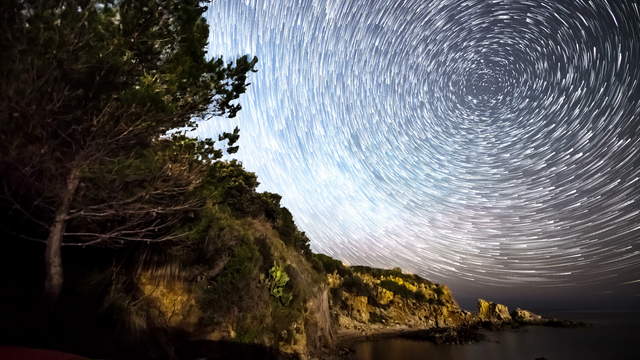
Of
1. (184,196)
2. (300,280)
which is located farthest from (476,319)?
(184,196)

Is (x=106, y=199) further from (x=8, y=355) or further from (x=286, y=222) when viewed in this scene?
(x=286, y=222)

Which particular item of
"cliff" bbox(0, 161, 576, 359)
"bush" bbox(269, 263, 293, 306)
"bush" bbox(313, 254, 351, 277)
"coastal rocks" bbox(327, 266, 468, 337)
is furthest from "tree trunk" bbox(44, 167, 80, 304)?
"bush" bbox(313, 254, 351, 277)

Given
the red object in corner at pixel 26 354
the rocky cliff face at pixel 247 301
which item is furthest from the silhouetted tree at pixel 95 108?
the rocky cliff face at pixel 247 301

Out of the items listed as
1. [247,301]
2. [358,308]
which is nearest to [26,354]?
[247,301]

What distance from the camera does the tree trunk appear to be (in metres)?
8.20

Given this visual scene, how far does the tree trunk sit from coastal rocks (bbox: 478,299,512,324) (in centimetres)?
11343

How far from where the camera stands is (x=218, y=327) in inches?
632

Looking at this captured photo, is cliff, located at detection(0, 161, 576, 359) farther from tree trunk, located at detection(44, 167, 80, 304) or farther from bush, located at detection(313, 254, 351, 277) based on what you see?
bush, located at detection(313, 254, 351, 277)

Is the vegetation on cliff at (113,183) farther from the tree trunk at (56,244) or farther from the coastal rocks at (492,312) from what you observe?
the coastal rocks at (492,312)

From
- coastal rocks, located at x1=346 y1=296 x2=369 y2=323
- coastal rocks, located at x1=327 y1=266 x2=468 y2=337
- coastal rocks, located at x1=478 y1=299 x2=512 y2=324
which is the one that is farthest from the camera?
coastal rocks, located at x1=478 y1=299 x2=512 y2=324

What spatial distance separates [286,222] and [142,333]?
81.6 feet

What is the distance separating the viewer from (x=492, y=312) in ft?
344

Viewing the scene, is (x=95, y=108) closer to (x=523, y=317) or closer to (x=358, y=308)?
(x=358, y=308)

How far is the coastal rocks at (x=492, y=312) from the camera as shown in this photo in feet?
338
